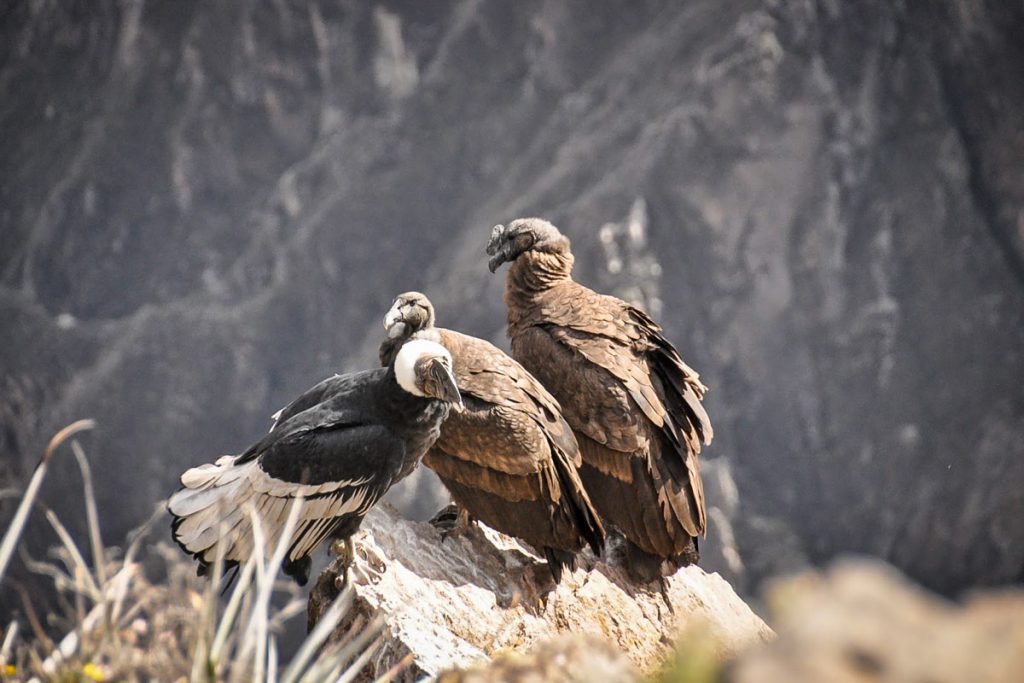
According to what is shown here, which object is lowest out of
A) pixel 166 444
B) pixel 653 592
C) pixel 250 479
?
pixel 166 444

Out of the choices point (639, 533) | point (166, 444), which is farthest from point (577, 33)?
point (639, 533)

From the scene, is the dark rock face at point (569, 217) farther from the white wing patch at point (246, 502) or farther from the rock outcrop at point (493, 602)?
the white wing patch at point (246, 502)

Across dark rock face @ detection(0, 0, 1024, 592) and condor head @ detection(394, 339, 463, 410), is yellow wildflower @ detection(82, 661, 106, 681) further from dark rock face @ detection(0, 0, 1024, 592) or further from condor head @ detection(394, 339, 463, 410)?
dark rock face @ detection(0, 0, 1024, 592)

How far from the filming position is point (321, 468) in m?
5.11

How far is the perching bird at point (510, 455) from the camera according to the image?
5.86 m

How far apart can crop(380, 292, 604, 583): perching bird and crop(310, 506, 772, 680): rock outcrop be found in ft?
0.88

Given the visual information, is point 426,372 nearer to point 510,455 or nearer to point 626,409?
point 510,455

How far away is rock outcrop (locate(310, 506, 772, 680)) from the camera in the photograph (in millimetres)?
5418

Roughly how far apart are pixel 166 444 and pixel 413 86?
1578 centimetres

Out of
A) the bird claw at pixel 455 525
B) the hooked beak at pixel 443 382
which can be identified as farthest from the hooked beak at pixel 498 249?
the hooked beak at pixel 443 382

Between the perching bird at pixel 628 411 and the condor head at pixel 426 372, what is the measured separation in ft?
4.84

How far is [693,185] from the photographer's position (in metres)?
31.5

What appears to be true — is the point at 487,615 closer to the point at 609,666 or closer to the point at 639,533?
the point at 639,533

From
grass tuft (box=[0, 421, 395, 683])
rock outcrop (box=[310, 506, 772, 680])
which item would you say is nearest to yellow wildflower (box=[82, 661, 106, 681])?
grass tuft (box=[0, 421, 395, 683])
